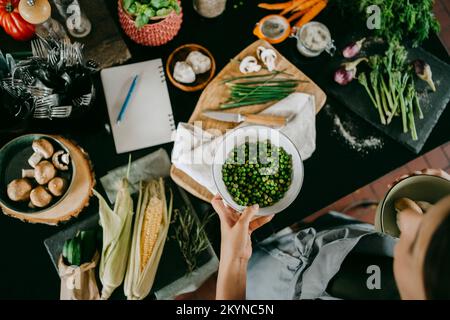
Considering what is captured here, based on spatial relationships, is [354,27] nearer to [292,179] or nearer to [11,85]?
[292,179]

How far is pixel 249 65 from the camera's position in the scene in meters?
1.26

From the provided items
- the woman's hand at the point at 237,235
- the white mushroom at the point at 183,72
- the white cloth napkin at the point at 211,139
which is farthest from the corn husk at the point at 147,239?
the white mushroom at the point at 183,72

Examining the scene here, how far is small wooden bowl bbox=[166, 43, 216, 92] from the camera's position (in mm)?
1238

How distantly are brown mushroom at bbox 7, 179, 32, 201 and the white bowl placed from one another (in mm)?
523

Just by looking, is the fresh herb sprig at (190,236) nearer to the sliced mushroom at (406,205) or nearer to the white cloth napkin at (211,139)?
the white cloth napkin at (211,139)

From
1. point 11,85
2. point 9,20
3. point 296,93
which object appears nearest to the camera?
point 11,85

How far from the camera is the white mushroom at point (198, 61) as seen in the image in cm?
122

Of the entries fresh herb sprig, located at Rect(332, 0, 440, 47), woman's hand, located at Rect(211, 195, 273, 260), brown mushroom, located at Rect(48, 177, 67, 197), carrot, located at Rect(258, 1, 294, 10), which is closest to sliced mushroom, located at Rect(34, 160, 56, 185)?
brown mushroom, located at Rect(48, 177, 67, 197)

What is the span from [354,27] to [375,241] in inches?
29.2

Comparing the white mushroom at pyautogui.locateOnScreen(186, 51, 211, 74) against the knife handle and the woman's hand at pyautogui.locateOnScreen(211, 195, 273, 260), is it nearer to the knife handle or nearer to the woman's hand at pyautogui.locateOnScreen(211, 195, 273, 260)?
the knife handle

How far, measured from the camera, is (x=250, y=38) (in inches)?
52.1

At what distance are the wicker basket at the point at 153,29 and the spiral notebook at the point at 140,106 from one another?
0.24ft

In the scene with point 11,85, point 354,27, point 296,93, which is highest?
point 11,85

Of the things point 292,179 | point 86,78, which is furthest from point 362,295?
point 86,78
